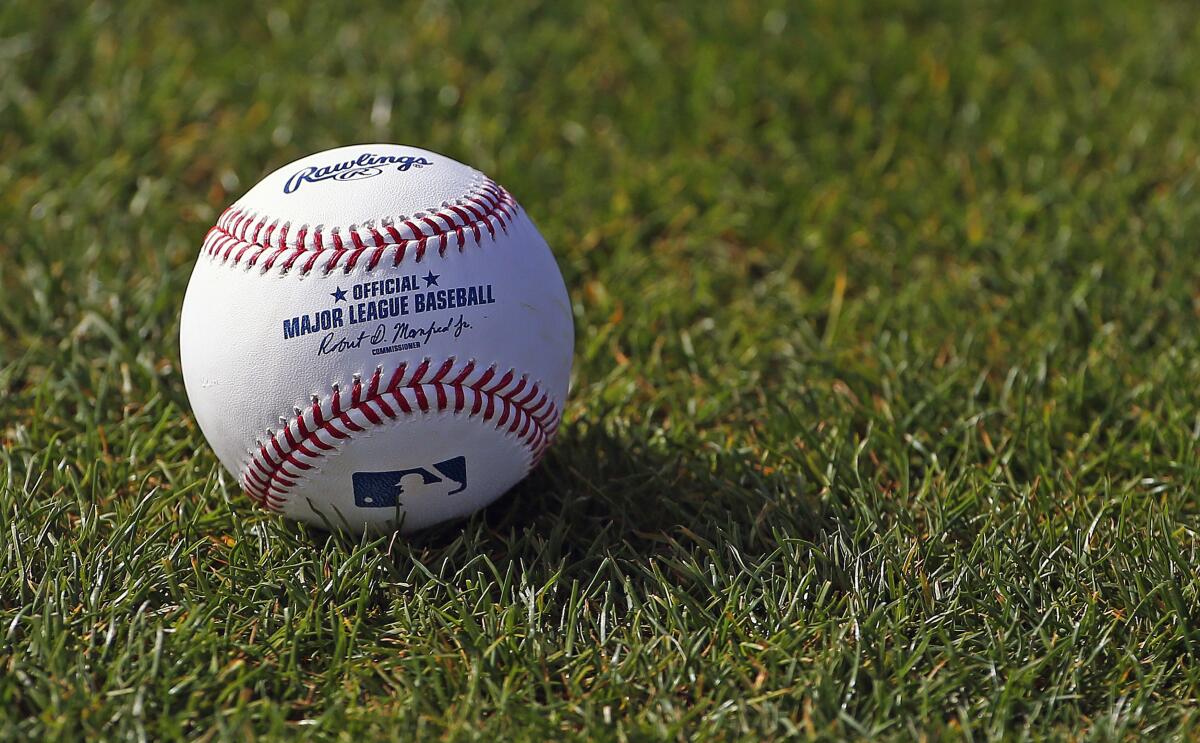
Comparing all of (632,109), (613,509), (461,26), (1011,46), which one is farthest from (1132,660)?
(461,26)

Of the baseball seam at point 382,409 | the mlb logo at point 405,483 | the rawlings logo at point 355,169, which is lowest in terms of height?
the mlb logo at point 405,483

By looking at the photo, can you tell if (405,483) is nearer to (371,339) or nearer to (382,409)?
(382,409)

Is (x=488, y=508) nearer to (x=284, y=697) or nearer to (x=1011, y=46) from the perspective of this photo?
(x=284, y=697)

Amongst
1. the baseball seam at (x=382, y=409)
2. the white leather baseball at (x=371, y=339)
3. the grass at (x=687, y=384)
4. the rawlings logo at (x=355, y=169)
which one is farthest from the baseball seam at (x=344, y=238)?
the grass at (x=687, y=384)

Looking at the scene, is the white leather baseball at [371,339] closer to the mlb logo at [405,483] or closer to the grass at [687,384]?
the mlb logo at [405,483]

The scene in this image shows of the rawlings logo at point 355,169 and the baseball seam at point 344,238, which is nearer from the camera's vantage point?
the baseball seam at point 344,238

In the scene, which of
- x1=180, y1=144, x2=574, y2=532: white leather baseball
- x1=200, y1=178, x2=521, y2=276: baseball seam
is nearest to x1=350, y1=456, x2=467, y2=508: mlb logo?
x1=180, y1=144, x2=574, y2=532: white leather baseball
